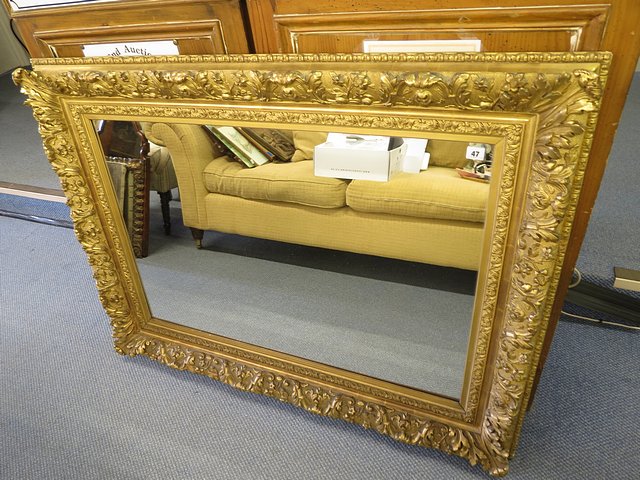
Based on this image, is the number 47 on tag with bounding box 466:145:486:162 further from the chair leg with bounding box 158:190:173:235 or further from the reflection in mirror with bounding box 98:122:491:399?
the chair leg with bounding box 158:190:173:235

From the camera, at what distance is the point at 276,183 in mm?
960

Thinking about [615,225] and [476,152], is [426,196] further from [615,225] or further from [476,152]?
[615,225]

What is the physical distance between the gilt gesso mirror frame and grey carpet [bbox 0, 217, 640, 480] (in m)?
0.08

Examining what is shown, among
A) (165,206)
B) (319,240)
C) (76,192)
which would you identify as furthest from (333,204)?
(76,192)

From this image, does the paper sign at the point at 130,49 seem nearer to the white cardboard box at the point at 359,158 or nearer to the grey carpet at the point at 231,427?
the white cardboard box at the point at 359,158

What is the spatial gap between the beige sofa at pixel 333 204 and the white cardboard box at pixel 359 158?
0.02m

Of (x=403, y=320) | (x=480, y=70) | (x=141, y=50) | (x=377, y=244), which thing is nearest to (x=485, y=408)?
(x=403, y=320)

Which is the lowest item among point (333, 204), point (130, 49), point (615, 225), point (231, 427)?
point (231, 427)

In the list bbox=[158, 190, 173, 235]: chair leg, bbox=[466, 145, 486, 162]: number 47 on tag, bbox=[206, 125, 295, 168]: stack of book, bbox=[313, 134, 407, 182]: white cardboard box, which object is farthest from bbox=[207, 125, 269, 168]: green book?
bbox=[466, 145, 486, 162]: number 47 on tag

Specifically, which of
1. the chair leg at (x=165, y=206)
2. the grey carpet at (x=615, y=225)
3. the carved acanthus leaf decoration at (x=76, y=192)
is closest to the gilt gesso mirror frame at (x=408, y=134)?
the carved acanthus leaf decoration at (x=76, y=192)

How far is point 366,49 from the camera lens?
0.70 meters

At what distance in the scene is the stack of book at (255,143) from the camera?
2.85ft

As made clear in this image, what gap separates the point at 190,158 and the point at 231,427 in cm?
70

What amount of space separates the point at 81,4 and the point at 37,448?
1.09 meters
